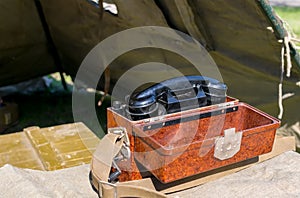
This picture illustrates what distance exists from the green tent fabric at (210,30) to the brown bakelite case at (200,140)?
33cm

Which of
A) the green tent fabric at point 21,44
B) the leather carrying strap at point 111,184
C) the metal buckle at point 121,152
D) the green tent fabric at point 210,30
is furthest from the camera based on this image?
the green tent fabric at point 21,44

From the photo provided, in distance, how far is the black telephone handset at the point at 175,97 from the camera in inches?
48.3

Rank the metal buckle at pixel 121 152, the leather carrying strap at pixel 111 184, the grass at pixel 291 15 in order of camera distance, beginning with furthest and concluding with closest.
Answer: the grass at pixel 291 15, the metal buckle at pixel 121 152, the leather carrying strap at pixel 111 184

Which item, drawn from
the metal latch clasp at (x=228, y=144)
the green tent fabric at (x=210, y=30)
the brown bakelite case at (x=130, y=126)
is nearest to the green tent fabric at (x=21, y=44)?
the green tent fabric at (x=210, y=30)

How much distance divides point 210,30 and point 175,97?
19.9 inches

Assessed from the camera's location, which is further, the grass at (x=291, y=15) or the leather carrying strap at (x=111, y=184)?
the grass at (x=291, y=15)

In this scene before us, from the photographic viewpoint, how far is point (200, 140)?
48.8 inches

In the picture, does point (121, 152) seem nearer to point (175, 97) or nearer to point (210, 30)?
point (175, 97)

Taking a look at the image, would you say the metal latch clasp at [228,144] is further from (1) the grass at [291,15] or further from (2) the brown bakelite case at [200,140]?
(1) the grass at [291,15]

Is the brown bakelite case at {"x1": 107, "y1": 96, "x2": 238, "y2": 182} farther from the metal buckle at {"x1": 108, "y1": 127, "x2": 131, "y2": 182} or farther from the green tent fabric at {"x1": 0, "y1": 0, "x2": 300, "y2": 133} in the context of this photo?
the green tent fabric at {"x1": 0, "y1": 0, "x2": 300, "y2": 133}

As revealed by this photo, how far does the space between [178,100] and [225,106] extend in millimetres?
147

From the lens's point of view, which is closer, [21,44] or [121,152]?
[121,152]

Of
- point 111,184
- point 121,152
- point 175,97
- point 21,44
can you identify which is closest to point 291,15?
point 21,44

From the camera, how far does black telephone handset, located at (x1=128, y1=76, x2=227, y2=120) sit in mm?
1226
